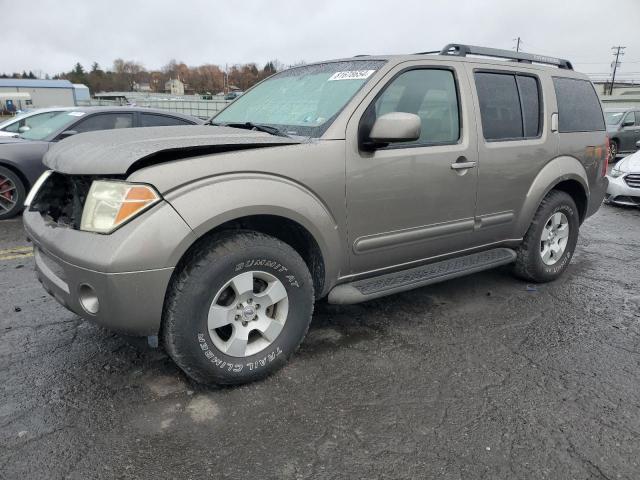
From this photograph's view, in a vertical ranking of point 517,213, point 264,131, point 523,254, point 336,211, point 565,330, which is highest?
point 264,131

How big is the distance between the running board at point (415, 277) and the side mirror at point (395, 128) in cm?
92

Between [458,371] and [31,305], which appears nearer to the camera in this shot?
[458,371]

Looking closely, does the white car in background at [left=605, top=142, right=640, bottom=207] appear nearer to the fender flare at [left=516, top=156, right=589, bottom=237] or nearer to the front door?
the fender flare at [left=516, top=156, right=589, bottom=237]

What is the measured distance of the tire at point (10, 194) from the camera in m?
6.38

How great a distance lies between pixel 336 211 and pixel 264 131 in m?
0.70

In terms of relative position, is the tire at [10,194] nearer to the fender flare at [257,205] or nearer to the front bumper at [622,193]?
the fender flare at [257,205]

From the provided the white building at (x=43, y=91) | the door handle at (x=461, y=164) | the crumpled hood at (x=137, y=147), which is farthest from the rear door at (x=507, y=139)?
the white building at (x=43, y=91)

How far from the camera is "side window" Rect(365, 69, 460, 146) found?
10.4ft

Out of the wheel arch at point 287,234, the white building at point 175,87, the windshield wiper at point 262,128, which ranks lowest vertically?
the wheel arch at point 287,234

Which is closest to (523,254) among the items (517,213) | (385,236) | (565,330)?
(517,213)

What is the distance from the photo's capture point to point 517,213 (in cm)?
396

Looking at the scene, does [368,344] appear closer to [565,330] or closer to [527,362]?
[527,362]

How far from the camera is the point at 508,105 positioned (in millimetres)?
3846

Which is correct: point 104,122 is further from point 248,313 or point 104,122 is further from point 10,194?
point 248,313
